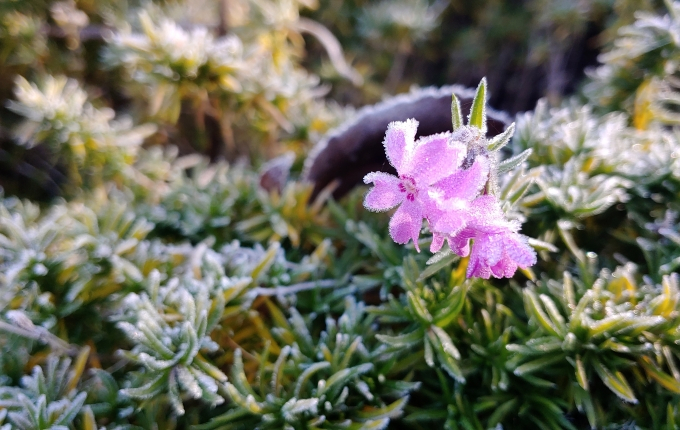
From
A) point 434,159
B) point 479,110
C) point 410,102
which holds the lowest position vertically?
point 434,159

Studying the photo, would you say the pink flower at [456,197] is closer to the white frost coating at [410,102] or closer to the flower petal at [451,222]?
the flower petal at [451,222]

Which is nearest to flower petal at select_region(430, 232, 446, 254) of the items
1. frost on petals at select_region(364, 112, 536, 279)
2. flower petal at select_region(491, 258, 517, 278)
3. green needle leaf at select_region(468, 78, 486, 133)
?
frost on petals at select_region(364, 112, 536, 279)

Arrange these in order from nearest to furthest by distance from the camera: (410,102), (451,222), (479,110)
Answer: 1. (451,222)
2. (479,110)
3. (410,102)

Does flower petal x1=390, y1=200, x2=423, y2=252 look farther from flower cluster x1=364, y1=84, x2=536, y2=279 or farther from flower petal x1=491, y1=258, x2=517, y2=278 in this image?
flower petal x1=491, y1=258, x2=517, y2=278

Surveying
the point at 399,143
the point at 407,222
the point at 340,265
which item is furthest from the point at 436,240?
the point at 340,265

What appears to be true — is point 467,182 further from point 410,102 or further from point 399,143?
point 410,102

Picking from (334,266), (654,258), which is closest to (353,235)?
(334,266)
